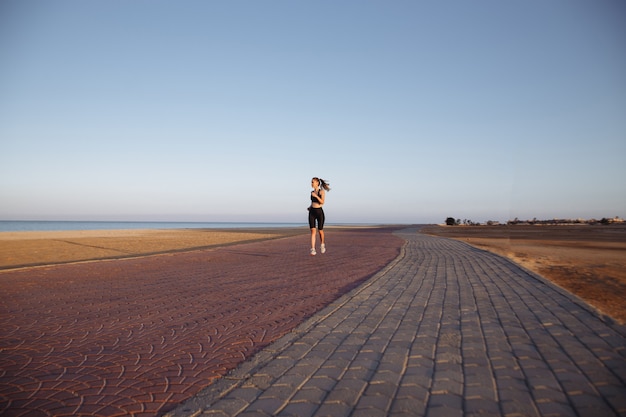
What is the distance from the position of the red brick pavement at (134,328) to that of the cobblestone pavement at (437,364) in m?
0.41

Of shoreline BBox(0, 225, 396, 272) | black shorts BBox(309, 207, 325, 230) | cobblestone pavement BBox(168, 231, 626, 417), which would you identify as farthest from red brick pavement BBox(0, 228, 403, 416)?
black shorts BBox(309, 207, 325, 230)

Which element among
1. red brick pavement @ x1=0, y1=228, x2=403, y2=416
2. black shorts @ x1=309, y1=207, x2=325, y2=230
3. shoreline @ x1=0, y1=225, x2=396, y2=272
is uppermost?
black shorts @ x1=309, y1=207, x2=325, y2=230

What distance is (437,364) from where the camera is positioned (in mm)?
3180

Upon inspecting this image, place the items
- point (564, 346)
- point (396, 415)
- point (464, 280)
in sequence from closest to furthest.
Answer: point (396, 415) < point (564, 346) < point (464, 280)

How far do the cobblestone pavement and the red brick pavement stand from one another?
41 centimetres

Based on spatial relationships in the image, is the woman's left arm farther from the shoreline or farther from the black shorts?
the shoreline

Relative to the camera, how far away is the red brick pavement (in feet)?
9.00

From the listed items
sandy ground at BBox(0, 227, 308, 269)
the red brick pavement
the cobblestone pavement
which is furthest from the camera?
sandy ground at BBox(0, 227, 308, 269)

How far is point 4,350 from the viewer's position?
3611 millimetres

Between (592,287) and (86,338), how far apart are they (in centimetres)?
783

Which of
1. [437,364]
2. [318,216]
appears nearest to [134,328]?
[437,364]

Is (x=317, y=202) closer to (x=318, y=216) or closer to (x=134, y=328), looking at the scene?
(x=318, y=216)

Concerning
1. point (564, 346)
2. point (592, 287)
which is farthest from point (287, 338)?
point (592, 287)

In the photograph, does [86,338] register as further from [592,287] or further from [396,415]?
[592,287]
